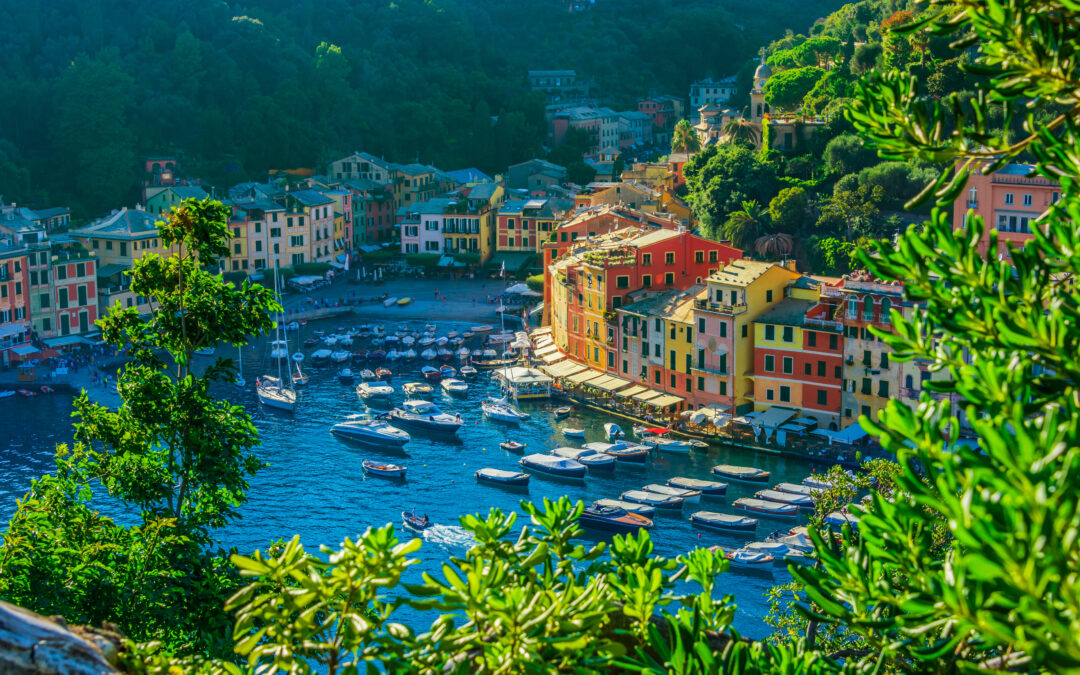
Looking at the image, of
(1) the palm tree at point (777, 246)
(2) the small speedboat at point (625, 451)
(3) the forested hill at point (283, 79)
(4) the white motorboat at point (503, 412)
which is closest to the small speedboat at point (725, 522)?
(2) the small speedboat at point (625, 451)

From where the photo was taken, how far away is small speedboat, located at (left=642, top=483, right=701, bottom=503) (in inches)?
1531

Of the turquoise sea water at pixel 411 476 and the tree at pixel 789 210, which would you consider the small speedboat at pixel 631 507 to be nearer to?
the turquoise sea water at pixel 411 476

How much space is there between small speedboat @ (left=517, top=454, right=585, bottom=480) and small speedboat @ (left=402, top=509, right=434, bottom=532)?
5431mm

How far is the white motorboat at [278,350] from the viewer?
182 feet

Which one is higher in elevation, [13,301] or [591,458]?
[13,301]

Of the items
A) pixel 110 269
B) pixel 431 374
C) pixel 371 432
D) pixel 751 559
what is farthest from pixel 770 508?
pixel 110 269

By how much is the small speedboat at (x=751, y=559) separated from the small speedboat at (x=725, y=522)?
2190 mm

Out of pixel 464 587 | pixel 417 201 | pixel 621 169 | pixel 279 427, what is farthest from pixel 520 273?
pixel 464 587

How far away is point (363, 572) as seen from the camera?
640 centimetres

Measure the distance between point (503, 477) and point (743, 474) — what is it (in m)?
7.70

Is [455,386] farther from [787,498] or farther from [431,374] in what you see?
[787,498]

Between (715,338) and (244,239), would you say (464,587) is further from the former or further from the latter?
Result: (244,239)

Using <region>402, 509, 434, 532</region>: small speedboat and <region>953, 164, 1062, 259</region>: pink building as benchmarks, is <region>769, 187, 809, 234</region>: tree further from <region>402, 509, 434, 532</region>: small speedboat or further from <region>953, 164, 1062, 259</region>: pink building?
<region>402, 509, 434, 532</region>: small speedboat

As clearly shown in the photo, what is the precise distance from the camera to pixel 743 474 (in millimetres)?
40562
